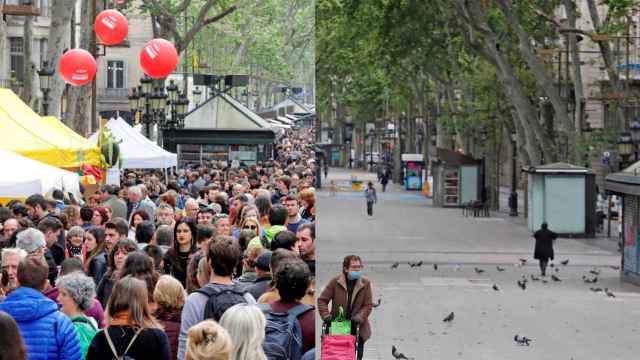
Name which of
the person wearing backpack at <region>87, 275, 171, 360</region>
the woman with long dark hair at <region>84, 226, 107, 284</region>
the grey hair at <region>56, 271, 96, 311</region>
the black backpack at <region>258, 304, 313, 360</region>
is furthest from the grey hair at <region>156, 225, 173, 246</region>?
the person wearing backpack at <region>87, 275, 171, 360</region>

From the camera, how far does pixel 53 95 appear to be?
35.0 m

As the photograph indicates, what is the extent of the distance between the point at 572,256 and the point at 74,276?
2714 centimetres

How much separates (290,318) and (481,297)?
16930 millimetres

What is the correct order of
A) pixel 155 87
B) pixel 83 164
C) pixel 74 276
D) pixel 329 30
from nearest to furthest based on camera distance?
1. pixel 74 276
2. pixel 83 164
3. pixel 155 87
4. pixel 329 30

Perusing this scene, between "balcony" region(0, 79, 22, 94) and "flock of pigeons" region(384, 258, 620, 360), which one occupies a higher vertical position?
"balcony" region(0, 79, 22, 94)

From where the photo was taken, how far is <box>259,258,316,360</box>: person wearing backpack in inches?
301

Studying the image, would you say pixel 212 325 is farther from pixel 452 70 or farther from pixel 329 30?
pixel 452 70

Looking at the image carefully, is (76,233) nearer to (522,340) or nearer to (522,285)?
(522,340)

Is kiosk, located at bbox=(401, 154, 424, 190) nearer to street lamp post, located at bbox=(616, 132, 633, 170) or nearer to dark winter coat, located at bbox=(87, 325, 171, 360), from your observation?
street lamp post, located at bbox=(616, 132, 633, 170)

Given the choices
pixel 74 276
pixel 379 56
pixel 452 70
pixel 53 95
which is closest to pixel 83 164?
pixel 53 95

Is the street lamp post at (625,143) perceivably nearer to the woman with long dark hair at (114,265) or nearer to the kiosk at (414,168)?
the woman with long dark hair at (114,265)

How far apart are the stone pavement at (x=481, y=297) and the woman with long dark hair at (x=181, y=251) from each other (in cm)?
105

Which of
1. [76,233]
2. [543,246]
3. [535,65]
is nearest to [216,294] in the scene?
[76,233]

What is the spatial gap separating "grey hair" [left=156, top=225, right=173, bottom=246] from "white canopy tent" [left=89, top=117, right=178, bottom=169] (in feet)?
56.8
